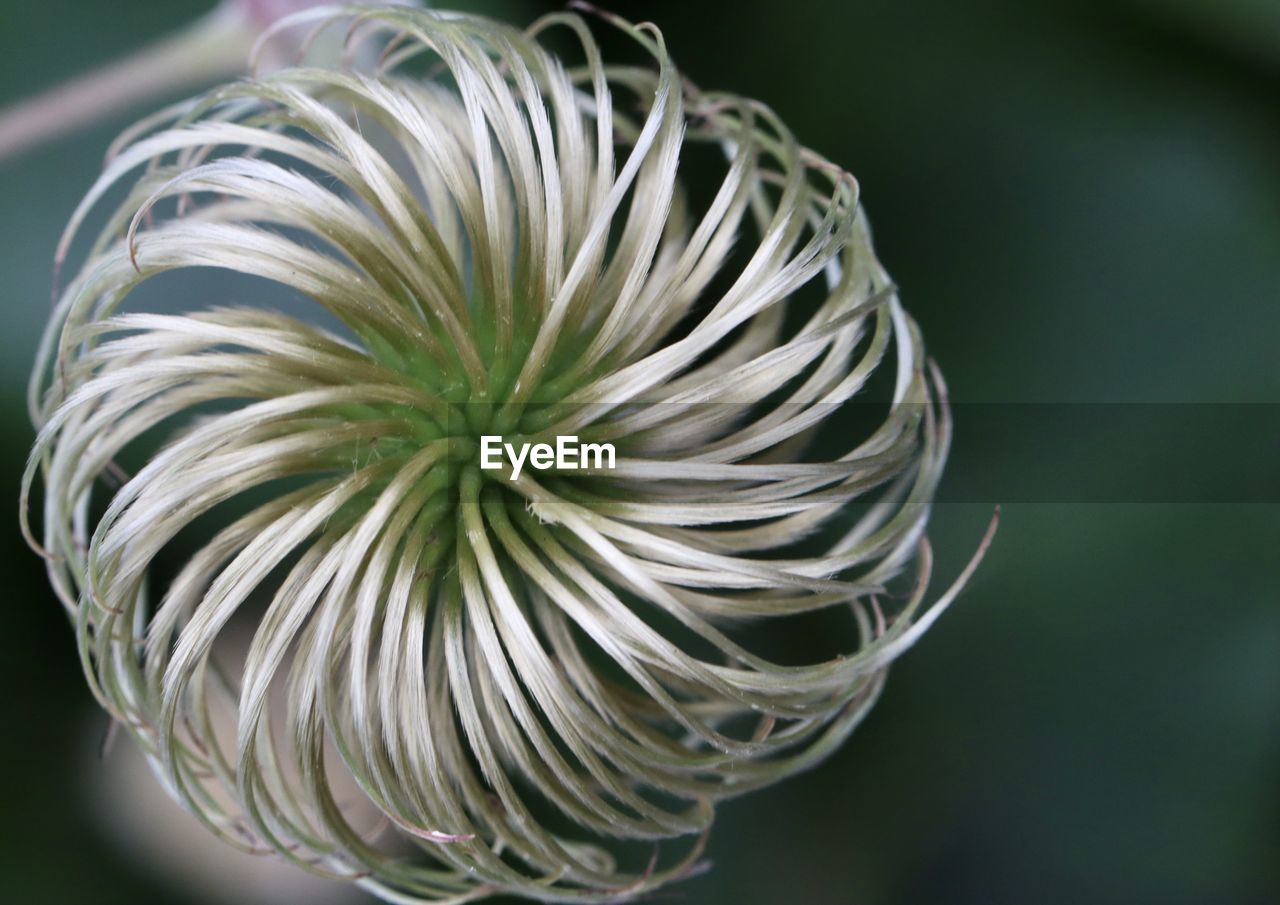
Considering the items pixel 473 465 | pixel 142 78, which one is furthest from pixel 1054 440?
pixel 142 78

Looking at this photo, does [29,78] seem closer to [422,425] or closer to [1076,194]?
[422,425]

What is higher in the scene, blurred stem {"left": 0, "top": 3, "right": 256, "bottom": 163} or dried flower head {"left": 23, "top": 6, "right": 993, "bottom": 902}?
blurred stem {"left": 0, "top": 3, "right": 256, "bottom": 163}

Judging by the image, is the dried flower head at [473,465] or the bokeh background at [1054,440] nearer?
the dried flower head at [473,465]

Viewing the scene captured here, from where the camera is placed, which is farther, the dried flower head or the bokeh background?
the bokeh background

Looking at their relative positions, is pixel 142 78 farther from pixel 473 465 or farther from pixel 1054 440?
pixel 1054 440

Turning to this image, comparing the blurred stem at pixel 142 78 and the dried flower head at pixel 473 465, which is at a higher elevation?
the blurred stem at pixel 142 78

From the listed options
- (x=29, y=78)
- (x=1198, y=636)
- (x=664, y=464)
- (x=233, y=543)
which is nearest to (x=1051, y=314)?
(x=1198, y=636)
